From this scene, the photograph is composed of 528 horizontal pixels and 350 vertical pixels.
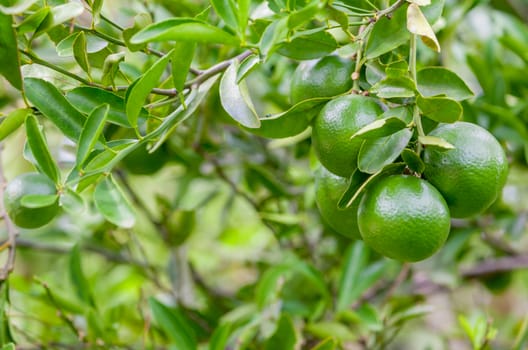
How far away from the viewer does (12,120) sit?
2.16ft

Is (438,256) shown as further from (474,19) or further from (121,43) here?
(121,43)

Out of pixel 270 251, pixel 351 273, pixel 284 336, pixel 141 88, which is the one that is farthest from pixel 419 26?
pixel 270 251

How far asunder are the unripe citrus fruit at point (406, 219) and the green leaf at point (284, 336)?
362 millimetres

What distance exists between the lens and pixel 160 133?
67cm

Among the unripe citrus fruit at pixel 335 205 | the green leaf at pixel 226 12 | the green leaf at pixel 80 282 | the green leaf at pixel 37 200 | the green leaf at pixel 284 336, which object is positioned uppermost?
the green leaf at pixel 226 12

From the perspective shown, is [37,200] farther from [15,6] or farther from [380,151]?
[380,151]

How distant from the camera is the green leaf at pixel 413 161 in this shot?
2.05ft

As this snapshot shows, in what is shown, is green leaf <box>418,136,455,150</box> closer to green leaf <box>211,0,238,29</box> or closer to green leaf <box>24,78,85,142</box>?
green leaf <box>211,0,238,29</box>

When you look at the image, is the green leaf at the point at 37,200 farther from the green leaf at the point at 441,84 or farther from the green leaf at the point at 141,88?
the green leaf at the point at 441,84

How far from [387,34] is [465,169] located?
0.51 feet

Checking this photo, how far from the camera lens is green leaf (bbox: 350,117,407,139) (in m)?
0.59

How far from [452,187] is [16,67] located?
432 mm

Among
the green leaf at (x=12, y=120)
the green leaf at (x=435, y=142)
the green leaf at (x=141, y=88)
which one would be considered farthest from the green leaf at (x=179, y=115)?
the green leaf at (x=435, y=142)

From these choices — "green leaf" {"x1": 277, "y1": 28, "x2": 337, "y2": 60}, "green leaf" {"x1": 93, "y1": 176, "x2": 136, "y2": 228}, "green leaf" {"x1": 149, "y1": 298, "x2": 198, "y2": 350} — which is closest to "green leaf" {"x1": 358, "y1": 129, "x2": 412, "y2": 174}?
"green leaf" {"x1": 277, "y1": 28, "x2": 337, "y2": 60}
